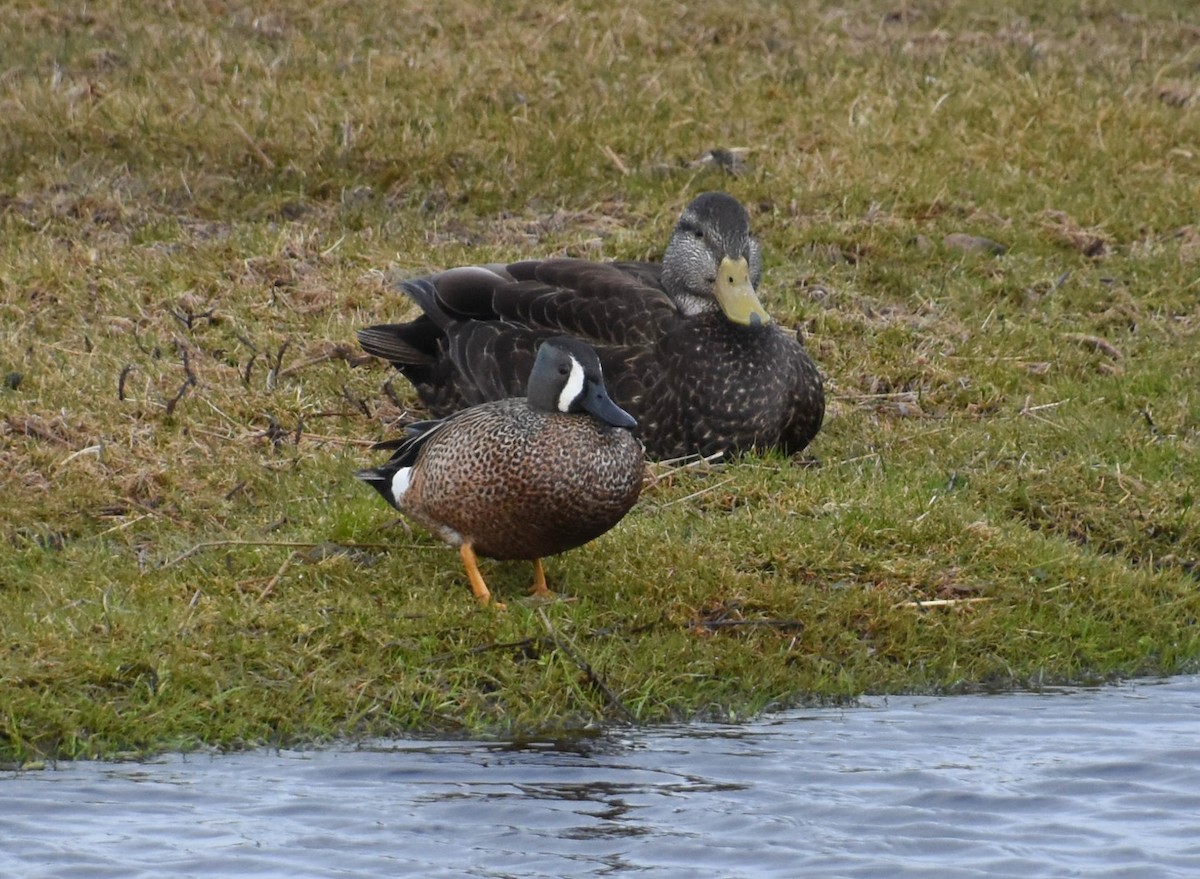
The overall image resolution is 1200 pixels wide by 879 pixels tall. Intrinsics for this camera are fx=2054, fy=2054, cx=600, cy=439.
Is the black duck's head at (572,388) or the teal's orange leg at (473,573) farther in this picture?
the teal's orange leg at (473,573)

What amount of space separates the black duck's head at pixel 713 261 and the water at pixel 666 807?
279 cm

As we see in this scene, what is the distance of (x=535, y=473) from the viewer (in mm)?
6855

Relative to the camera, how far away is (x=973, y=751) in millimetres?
6504

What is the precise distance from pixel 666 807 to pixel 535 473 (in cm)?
136

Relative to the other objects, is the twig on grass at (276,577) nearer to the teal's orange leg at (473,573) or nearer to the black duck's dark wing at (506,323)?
the teal's orange leg at (473,573)

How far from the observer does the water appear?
5609 millimetres

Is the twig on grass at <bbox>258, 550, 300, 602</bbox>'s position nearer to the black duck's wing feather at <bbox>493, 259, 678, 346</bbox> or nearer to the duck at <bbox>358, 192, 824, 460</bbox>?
the duck at <bbox>358, 192, 824, 460</bbox>

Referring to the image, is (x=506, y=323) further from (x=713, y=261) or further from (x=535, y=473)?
(x=535, y=473)

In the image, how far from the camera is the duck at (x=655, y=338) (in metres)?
8.74

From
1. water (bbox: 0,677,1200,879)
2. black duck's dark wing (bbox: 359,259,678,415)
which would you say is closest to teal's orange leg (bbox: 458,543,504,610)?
water (bbox: 0,677,1200,879)

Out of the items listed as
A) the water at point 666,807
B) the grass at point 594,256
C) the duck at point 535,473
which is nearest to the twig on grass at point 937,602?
the grass at point 594,256

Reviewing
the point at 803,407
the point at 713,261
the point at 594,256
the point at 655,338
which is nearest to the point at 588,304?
the point at 655,338

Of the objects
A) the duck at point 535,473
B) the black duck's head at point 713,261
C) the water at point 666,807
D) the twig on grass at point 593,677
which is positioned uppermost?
the black duck's head at point 713,261

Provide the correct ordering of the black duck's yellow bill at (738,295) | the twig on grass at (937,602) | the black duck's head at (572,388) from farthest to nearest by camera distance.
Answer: the black duck's yellow bill at (738,295) → the twig on grass at (937,602) → the black duck's head at (572,388)
